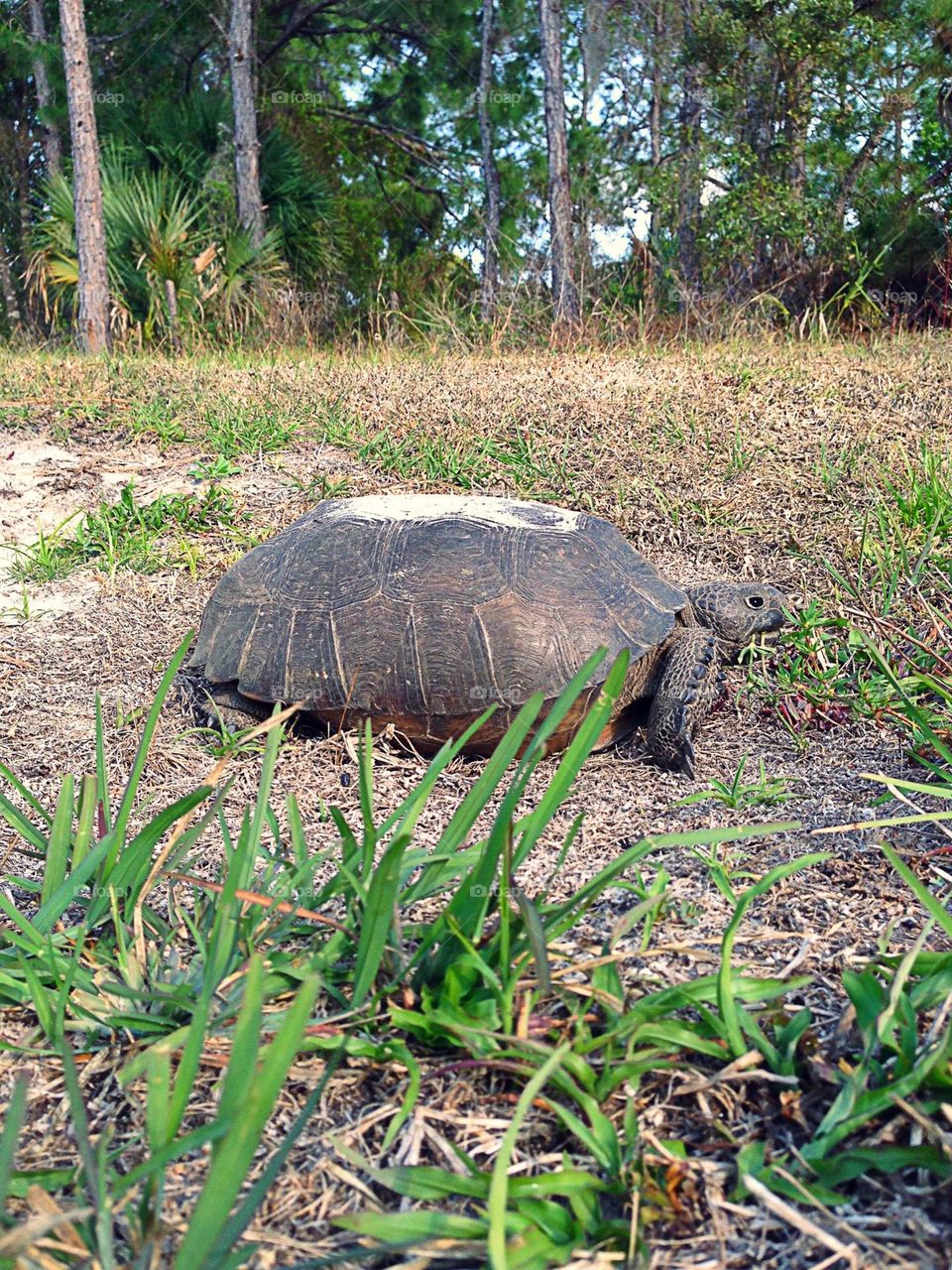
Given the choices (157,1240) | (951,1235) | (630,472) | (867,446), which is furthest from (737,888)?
(867,446)

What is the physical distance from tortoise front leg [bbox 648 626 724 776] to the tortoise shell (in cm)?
11

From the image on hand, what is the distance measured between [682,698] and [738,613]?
0.61 meters

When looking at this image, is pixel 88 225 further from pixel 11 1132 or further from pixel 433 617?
pixel 11 1132

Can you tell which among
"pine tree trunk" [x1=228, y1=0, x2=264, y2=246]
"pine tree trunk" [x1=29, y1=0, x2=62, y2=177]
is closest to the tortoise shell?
"pine tree trunk" [x1=228, y1=0, x2=264, y2=246]

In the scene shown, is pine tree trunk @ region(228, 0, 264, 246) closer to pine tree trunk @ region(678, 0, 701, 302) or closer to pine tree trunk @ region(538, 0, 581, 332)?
pine tree trunk @ region(538, 0, 581, 332)

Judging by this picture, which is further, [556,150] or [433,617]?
[556,150]

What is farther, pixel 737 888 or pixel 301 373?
pixel 301 373

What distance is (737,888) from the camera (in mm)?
2043

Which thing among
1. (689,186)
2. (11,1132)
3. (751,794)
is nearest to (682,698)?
(751,794)

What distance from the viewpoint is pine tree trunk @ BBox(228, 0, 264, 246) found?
14.0 m

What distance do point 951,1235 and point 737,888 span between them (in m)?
0.87

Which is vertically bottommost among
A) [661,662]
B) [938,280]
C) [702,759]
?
[702,759]

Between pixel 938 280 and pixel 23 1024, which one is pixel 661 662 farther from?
pixel 938 280

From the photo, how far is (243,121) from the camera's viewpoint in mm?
14023
